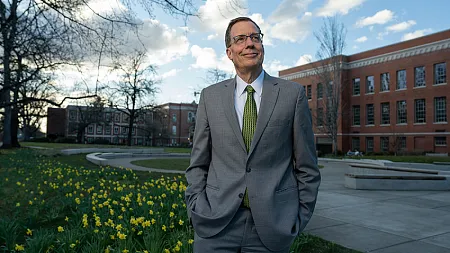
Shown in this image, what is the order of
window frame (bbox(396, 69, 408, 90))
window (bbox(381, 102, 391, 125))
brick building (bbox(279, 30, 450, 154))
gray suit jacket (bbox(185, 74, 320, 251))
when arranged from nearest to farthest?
gray suit jacket (bbox(185, 74, 320, 251))
brick building (bbox(279, 30, 450, 154))
window frame (bbox(396, 69, 408, 90))
window (bbox(381, 102, 391, 125))

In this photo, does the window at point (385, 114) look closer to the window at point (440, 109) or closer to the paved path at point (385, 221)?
the window at point (440, 109)

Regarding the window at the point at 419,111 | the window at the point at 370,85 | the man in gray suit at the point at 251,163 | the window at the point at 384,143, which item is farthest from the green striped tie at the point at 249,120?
the window at the point at 370,85

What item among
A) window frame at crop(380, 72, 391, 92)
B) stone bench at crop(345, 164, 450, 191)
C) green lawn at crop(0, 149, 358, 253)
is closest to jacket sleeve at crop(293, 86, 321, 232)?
green lawn at crop(0, 149, 358, 253)

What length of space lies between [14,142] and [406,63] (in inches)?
1446

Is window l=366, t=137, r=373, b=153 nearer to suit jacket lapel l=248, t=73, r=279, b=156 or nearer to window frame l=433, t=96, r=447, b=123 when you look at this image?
window frame l=433, t=96, r=447, b=123

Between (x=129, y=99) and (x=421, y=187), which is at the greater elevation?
(x=129, y=99)

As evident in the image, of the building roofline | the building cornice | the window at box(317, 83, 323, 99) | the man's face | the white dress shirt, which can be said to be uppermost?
the building roofline

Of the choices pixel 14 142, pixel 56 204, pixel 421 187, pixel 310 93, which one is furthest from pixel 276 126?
pixel 310 93

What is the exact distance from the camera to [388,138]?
36094 mm

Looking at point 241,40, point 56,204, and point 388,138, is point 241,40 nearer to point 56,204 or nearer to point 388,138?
point 56,204

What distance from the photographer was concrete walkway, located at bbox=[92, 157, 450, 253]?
4.38m

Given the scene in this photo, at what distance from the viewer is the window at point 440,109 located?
32.4 m

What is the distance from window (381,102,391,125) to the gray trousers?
129ft

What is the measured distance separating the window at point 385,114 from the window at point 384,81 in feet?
5.85
